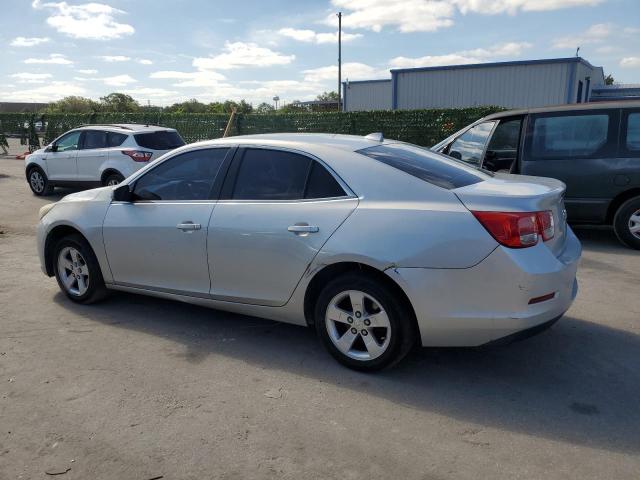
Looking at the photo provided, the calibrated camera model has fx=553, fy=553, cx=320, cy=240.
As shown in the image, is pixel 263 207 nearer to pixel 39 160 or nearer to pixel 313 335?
pixel 313 335

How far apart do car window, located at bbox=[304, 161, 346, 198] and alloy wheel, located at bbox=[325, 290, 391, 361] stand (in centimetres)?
70

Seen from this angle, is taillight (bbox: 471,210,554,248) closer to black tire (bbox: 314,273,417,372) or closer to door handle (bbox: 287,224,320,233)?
→ black tire (bbox: 314,273,417,372)

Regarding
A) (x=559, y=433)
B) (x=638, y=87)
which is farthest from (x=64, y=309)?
(x=638, y=87)

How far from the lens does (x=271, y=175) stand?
4.15 m

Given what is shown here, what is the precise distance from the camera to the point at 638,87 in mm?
34812

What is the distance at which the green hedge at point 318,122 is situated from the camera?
1741 cm

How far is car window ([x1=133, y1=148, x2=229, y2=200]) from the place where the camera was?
14.6 feet

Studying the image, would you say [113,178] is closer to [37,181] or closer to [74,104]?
[37,181]

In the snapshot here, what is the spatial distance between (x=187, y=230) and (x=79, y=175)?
9090 millimetres

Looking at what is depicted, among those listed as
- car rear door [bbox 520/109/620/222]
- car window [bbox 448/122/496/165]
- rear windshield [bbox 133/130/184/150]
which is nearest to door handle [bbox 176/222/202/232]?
car window [bbox 448/122/496/165]

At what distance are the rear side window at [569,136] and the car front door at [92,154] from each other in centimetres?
857

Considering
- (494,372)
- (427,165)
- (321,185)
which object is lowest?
(494,372)

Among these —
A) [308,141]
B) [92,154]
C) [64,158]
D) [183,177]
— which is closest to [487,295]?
[308,141]

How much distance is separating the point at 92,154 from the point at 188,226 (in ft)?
28.5
